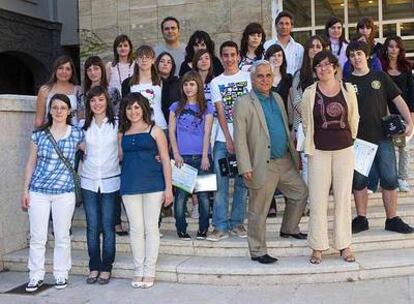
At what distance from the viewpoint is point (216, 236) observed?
6.01 metres

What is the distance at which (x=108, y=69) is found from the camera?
22.5 feet

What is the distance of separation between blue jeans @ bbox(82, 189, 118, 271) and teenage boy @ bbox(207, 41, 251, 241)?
1102 millimetres

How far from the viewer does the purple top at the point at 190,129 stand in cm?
592

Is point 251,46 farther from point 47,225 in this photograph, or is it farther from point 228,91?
point 47,225

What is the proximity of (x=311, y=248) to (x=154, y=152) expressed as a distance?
70.9 inches

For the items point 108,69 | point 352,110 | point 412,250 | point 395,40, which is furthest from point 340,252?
point 108,69

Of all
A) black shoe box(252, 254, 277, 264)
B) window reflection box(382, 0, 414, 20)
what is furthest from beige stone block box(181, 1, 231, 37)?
black shoe box(252, 254, 277, 264)

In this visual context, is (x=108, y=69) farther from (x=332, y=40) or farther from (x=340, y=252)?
(x=340, y=252)

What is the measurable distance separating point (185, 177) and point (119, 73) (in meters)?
1.79

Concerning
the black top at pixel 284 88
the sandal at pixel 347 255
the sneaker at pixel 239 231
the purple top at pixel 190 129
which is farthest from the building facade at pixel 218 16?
the sandal at pixel 347 255

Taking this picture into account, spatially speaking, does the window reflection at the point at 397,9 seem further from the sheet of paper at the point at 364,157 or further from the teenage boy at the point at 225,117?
the sheet of paper at the point at 364,157

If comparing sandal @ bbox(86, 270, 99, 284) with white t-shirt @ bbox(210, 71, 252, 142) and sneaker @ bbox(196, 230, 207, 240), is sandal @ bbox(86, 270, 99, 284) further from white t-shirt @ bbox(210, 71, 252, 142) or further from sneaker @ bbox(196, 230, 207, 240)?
white t-shirt @ bbox(210, 71, 252, 142)

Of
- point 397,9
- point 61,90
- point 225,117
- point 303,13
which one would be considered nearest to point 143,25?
point 303,13

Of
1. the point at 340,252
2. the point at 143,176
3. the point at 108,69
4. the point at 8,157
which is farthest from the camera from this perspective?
the point at 108,69
